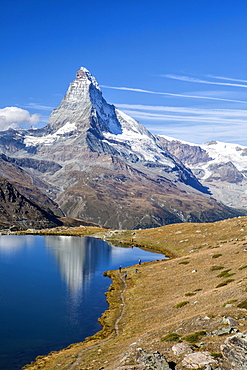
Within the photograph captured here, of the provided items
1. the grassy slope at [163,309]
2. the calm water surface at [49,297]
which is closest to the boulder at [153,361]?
the grassy slope at [163,309]

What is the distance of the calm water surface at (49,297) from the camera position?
5947 centimetres

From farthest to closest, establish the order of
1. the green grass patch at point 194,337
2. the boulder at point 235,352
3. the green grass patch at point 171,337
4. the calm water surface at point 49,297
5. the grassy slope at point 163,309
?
the calm water surface at point 49,297, the grassy slope at point 163,309, the green grass patch at point 171,337, the green grass patch at point 194,337, the boulder at point 235,352

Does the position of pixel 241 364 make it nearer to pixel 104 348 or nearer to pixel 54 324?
pixel 104 348

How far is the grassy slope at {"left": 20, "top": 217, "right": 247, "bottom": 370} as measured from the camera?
143ft

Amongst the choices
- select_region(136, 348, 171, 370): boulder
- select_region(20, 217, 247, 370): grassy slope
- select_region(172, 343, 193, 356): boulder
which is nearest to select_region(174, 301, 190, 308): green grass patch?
select_region(20, 217, 247, 370): grassy slope

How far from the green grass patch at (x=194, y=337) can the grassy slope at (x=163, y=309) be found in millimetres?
726

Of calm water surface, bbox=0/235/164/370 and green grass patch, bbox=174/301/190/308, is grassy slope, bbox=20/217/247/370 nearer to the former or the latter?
green grass patch, bbox=174/301/190/308

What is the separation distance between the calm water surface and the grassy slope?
4223 mm

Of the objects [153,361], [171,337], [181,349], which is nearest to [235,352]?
[181,349]

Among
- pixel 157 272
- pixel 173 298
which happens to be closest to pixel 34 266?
pixel 157 272

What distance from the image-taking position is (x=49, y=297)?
88.2m

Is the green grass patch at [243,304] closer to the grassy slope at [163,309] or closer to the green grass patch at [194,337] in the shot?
the grassy slope at [163,309]

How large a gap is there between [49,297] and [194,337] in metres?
56.3

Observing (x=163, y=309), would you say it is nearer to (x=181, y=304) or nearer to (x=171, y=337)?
(x=181, y=304)
